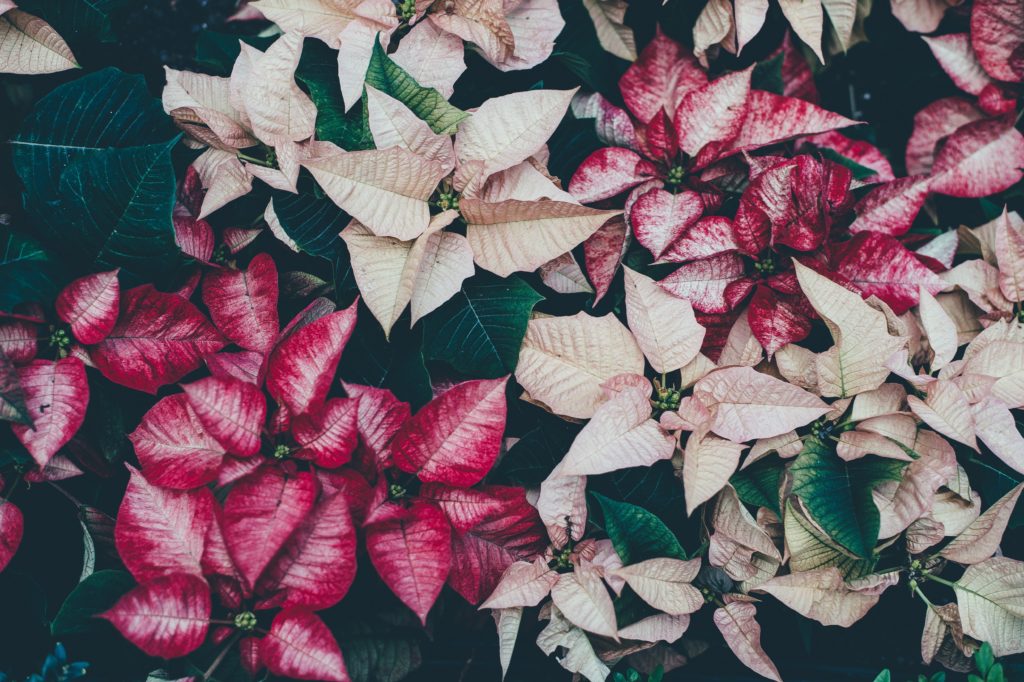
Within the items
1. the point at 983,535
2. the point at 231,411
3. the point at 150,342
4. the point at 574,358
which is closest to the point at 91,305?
the point at 150,342

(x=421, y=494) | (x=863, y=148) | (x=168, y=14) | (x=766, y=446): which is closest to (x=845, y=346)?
(x=766, y=446)

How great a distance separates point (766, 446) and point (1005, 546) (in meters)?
0.40

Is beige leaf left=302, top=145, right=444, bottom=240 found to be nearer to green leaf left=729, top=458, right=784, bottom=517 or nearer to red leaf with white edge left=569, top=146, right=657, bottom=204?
red leaf with white edge left=569, top=146, right=657, bottom=204

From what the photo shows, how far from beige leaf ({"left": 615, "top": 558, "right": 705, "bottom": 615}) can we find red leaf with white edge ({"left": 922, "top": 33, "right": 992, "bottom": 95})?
2.44 feet

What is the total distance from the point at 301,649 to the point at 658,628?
359mm

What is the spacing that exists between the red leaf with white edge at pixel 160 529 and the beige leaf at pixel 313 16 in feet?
1.62

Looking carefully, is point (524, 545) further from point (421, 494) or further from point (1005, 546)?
point (1005, 546)

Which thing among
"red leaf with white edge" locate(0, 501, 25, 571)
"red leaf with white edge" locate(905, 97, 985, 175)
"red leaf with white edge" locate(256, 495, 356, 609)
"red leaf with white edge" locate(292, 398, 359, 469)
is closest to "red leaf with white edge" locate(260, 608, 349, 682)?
"red leaf with white edge" locate(256, 495, 356, 609)

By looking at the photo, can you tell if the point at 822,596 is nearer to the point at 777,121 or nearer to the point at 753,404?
the point at 753,404

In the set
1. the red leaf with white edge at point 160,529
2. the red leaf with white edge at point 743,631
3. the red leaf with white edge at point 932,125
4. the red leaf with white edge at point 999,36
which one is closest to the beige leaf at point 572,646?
the red leaf with white edge at point 743,631

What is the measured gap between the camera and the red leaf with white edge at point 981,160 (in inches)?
38.9

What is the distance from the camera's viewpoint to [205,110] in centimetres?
82

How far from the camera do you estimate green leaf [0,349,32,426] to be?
0.69 meters

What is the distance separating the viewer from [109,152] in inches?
29.8
